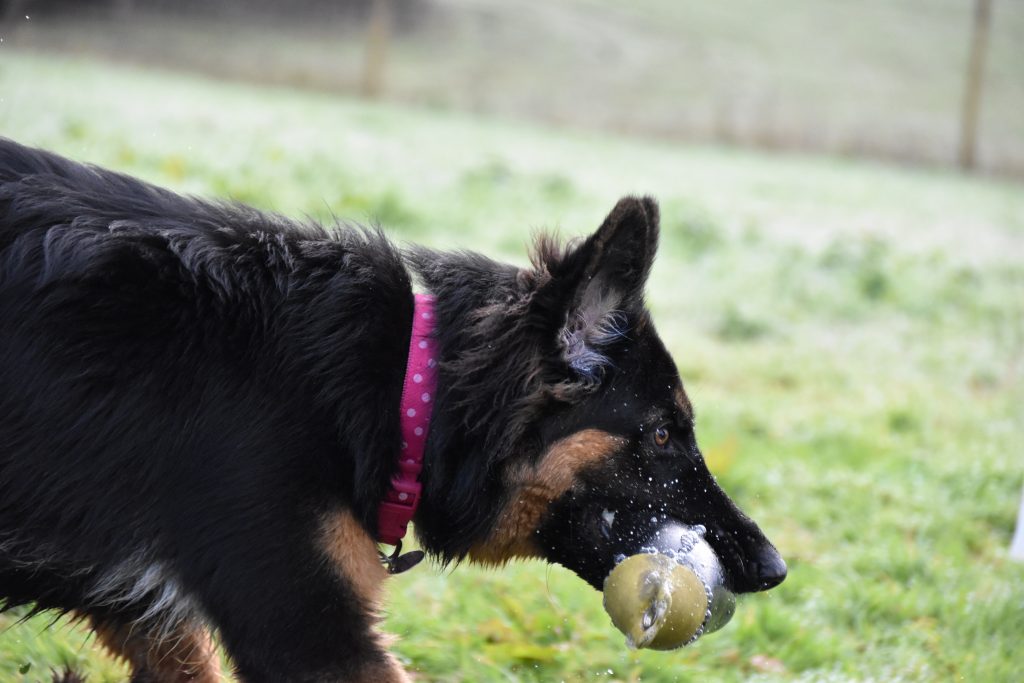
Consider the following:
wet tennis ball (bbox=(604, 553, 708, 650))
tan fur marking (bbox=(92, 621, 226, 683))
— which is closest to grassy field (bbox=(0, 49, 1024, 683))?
tan fur marking (bbox=(92, 621, 226, 683))

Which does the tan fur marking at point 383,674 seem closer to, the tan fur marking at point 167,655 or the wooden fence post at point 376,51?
the tan fur marking at point 167,655

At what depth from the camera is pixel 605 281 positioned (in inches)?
134

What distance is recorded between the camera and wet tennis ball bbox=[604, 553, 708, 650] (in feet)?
11.3

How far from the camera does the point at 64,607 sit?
11.2 feet

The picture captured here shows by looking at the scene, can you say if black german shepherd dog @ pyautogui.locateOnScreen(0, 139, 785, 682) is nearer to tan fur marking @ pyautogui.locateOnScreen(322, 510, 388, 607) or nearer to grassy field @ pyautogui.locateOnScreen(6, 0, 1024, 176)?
tan fur marking @ pyautogui.locateOnScreen(322, 510, 388, 607)

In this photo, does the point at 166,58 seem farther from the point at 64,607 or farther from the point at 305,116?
the point at 64,607

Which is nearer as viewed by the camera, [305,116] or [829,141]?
[305,116]

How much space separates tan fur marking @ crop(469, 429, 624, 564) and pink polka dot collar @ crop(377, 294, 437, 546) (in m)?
0.33

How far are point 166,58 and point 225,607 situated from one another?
826 inches

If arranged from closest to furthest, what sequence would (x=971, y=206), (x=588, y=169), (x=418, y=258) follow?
(x=418, y=258), (x=588, y=169), (x=971, y=206)

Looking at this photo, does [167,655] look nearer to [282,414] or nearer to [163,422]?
[163,422]

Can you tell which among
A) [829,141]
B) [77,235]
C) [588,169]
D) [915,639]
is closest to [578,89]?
[829,141]

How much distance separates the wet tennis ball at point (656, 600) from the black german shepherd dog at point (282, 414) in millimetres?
103

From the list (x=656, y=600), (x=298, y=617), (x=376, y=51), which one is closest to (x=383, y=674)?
(x=298, y=617)
